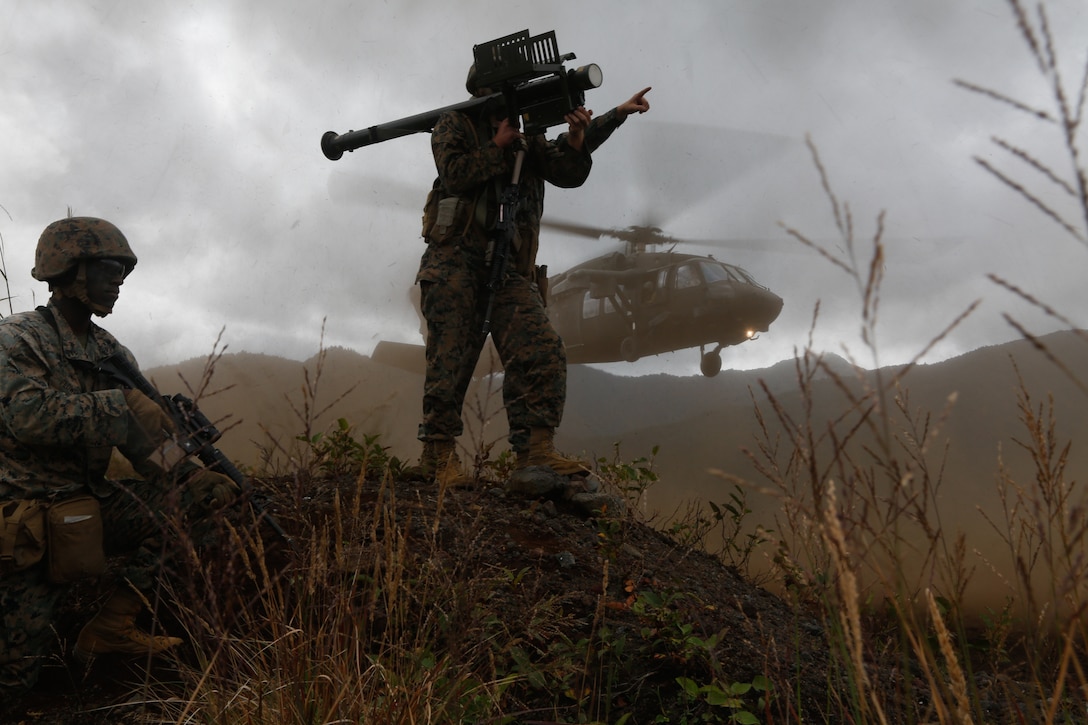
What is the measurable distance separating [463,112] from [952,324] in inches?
148

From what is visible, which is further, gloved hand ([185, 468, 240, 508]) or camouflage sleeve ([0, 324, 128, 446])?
gloved hand ([185, 468, 240, 508])

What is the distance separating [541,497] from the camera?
413 cm

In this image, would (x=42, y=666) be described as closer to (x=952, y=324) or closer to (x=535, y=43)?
(x=952, y=324)

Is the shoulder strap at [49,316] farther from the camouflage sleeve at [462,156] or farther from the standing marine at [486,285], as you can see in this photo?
the camouflage sleeve at [462,156]

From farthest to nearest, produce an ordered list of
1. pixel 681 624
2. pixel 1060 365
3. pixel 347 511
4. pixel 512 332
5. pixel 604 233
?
A: pixel 604 233, pixel 512 332, pixel 347 511, pixel 681 624, pixel 1060 365

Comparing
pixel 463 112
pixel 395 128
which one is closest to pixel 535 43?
pixel 463 112

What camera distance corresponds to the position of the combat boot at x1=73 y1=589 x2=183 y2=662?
2.83 m

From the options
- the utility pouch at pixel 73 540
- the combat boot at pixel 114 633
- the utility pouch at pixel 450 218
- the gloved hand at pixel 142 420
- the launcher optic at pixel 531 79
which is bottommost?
the combat boot at pixel 114 633

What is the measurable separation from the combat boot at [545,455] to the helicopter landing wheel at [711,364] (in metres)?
8.03

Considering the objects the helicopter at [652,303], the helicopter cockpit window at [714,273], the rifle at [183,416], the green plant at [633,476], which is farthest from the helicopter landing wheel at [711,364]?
the rifle at [183,416]

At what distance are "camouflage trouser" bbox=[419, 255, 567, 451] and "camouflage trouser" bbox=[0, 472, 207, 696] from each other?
1.57 meters

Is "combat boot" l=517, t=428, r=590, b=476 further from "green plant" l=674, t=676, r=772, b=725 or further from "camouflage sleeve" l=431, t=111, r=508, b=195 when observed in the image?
"green plant" l=674, t=676, r=772, b=725

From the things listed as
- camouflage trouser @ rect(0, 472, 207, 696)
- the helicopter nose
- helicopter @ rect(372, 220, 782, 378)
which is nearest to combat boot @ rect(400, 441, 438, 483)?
camouflage trouser @ rect(0, 472, 207, 696)

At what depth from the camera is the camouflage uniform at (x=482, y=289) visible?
A: 4.27 m
